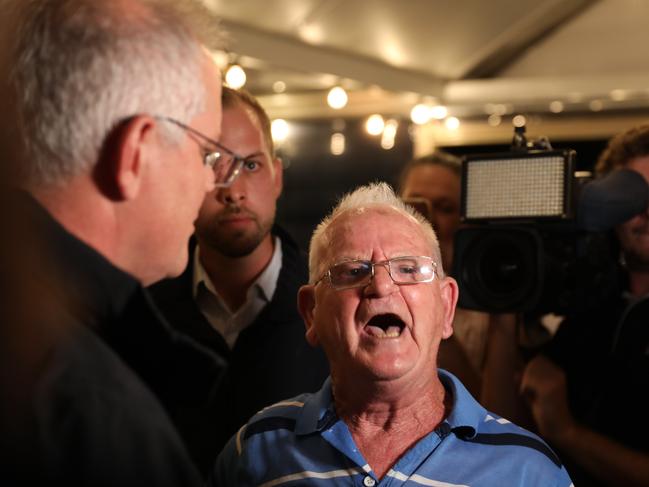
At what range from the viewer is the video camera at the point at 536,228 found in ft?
6.56

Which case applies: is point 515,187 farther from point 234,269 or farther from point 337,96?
point 337,96

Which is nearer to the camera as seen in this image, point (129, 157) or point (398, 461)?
point (129, 157)

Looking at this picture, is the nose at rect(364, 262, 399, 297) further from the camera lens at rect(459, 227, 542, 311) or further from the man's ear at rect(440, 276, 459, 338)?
the camera lens at rect(459, 227, 542, 311)

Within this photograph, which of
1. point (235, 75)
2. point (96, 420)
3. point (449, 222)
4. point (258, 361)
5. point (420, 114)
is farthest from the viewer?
point (420, 114)

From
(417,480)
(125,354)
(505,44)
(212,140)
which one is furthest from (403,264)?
(505,44)

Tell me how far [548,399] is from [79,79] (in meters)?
1.38

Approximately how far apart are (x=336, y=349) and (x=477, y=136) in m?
4.10

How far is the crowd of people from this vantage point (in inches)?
35.2

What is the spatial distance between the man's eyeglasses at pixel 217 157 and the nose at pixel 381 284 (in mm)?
368

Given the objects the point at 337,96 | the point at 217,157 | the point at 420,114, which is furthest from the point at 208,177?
the point at 420,114

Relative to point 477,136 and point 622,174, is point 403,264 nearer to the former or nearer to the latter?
point 622,174

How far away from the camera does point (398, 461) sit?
1.56 metres

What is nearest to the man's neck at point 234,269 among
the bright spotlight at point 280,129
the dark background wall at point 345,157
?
the dark background wall at point 345,157

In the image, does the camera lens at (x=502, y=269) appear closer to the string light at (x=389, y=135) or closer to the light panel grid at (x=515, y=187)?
the light panel grid at (x=515, y=187)
